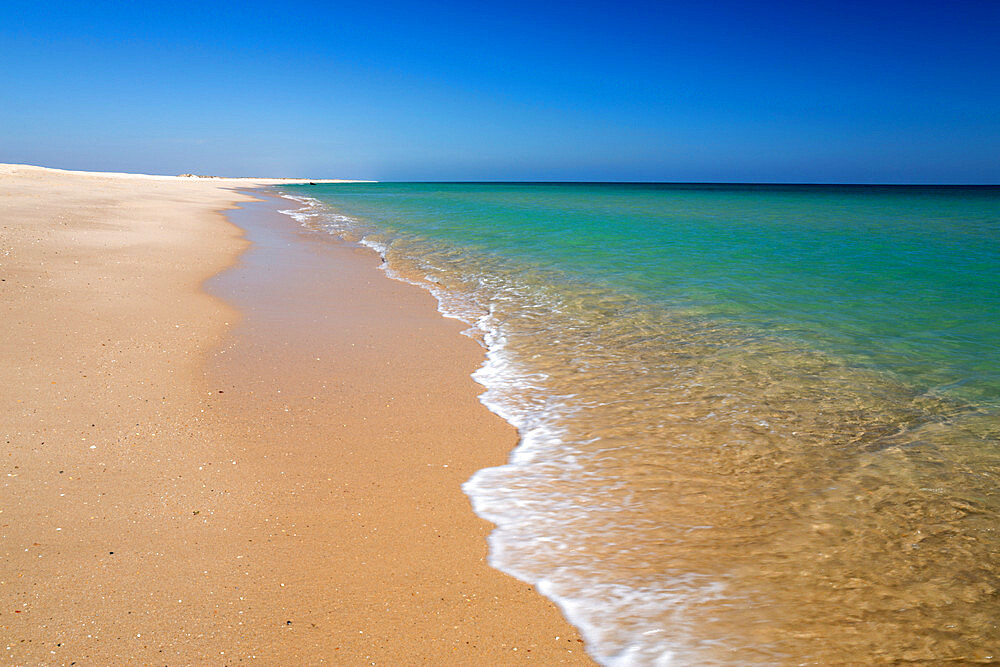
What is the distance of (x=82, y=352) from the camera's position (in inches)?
219

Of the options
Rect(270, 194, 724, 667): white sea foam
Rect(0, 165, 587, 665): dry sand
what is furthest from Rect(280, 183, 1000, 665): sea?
Rect(0, 165, 587, 665): dry sand

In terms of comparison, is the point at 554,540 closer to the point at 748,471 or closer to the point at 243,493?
the point at 748,471

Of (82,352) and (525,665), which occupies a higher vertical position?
(82,352)

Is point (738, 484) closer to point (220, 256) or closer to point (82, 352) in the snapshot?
point (82, 352)

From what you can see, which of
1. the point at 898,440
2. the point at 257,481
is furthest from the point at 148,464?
the point at 898,440

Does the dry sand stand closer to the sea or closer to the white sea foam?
the white sea foam

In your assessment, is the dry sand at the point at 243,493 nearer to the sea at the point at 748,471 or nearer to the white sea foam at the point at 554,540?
the white sea foam at the point at 554,540

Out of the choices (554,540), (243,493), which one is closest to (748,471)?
(554,540)

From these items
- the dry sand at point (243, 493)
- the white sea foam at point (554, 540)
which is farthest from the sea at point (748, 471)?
the dry sand at point (243, 493)

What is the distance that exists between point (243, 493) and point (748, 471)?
3183 millimetres

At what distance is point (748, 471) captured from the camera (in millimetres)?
4043

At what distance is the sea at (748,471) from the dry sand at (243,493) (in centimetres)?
37

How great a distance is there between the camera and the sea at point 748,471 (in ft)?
8.82

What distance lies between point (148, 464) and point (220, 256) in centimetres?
1000
